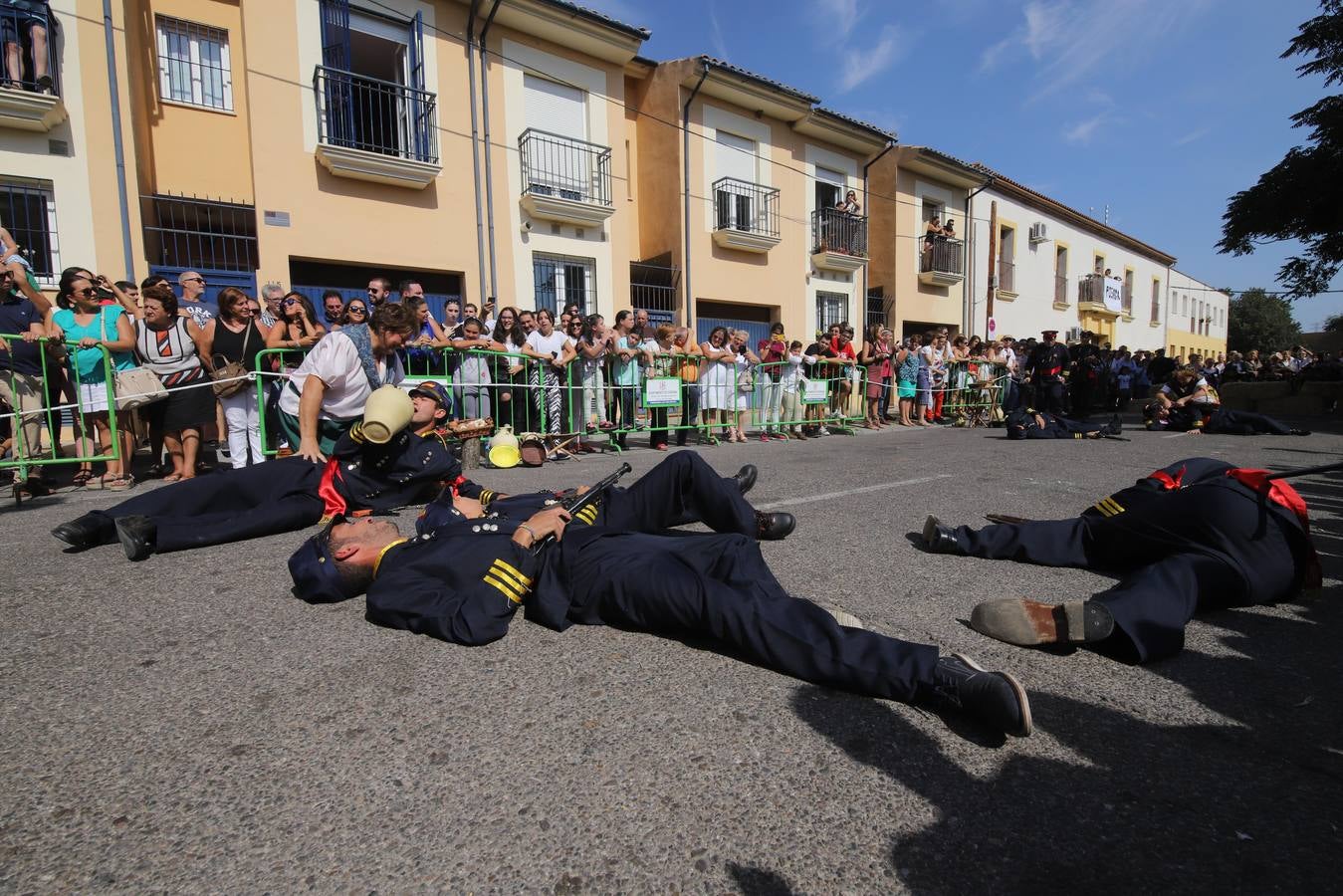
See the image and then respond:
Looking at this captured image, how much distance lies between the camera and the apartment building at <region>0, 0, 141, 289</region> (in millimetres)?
8328

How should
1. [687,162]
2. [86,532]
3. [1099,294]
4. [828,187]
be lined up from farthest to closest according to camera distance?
[1099,294] → [828,187] → [687,162] → [86,532]

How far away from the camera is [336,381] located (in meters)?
4.74

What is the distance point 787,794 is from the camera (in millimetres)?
1671

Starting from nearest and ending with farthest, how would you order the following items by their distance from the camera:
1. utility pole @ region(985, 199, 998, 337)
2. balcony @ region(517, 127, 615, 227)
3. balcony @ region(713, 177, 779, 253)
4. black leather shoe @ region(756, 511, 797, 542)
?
black leather shoe @ region(756, 511, 797, 542) < balcony @ region(517, 127, 615, 227) < balcony @ region(713, 177, 779, 253) < utility pole @ region(985, 199, 998, 337)

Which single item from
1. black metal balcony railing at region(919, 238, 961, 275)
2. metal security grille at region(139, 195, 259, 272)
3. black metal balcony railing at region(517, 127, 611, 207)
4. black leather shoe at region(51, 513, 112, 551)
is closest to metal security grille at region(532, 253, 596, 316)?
black metal balcony railing at region(517, 127, 611, 207)

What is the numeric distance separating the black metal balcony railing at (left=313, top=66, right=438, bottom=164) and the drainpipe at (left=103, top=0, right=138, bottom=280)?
2554mm

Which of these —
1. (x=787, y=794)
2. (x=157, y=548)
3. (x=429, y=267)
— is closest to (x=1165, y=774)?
(x=787, y=794)

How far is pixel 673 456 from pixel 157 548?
292 cm

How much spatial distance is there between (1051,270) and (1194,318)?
2207 cm

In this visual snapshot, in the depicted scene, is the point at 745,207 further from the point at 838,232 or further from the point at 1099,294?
the point at 1099,294

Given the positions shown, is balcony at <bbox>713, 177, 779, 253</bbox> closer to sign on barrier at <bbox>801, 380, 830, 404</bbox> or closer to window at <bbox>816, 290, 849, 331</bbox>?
window at <bbox>816, 290, 849, 331</bbox>

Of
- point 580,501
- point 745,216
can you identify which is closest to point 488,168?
point 745,216

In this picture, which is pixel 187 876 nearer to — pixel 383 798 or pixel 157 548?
pixel 383 798

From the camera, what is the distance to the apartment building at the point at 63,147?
833cm
